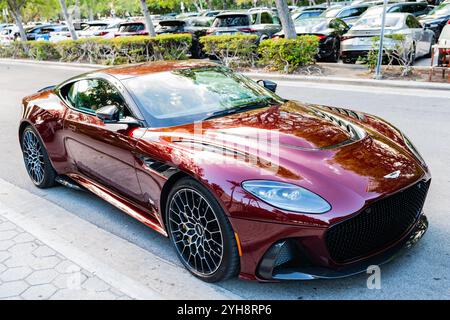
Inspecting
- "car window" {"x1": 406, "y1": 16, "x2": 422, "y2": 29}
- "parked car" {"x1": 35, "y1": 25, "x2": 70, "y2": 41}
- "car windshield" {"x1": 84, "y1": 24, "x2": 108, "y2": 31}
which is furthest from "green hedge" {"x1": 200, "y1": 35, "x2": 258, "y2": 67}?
"parked car" {"x1": 35, "y1": 25, "x2": 70, "y2": 41}

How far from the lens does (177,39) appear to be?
1655cm

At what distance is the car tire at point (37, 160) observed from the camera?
5.10m

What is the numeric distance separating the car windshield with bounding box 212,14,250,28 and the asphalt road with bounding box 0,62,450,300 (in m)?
6.96

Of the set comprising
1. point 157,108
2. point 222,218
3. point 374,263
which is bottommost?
point 374,263

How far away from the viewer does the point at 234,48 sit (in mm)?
13914

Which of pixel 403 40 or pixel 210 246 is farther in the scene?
pixel 403 40

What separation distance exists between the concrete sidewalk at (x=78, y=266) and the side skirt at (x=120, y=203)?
0.26 m

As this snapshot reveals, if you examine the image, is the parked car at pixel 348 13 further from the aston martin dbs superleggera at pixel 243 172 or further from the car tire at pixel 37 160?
the car tire at pixel 37 160

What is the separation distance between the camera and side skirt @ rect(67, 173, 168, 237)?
3585mm

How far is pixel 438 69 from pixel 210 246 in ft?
30.3

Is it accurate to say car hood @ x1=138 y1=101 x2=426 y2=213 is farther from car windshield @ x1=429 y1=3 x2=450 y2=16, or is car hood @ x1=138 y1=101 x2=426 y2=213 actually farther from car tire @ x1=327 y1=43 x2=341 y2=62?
car windshield @ x1=429 y1=3 x2=450 y2=16

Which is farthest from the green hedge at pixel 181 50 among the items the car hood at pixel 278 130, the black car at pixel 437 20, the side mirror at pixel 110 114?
the side mirror at pixel 110 114
